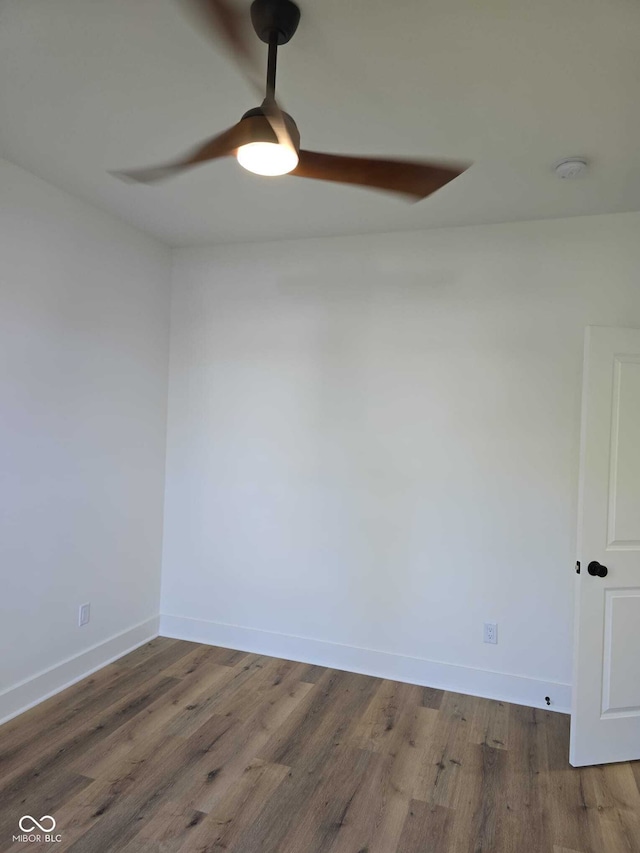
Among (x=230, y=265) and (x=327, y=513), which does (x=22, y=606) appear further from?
(x=230, y=265)

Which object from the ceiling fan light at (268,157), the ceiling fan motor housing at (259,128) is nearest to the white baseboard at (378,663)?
the ceiling fan light at (268,157)

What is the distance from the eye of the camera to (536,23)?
1507mm

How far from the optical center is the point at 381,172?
63.5 inches

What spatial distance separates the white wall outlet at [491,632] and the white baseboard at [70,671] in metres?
2.18

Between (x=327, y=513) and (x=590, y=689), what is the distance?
63.6 inches

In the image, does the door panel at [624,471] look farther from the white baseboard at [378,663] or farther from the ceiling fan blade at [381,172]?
the ceiling fan blade at [381,172]

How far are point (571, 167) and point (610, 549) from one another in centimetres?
171

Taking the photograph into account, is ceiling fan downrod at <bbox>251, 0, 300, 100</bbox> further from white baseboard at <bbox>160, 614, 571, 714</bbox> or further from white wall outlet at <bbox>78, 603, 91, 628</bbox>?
white baseboard at <bbox>160, 614, 571, 714</bbox>

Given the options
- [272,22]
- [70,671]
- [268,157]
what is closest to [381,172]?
[268,157]

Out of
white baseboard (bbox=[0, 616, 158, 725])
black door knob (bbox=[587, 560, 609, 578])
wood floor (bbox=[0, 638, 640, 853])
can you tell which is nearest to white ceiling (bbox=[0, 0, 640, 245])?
black door knob (bbox=[587, 560, 609, 578])

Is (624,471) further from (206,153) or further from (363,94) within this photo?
(206,153)

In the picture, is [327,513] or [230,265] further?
[230,265]

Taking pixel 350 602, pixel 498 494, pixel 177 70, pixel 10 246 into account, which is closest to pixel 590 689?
pixel 498 494

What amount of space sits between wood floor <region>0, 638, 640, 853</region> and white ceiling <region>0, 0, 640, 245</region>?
2.66m
